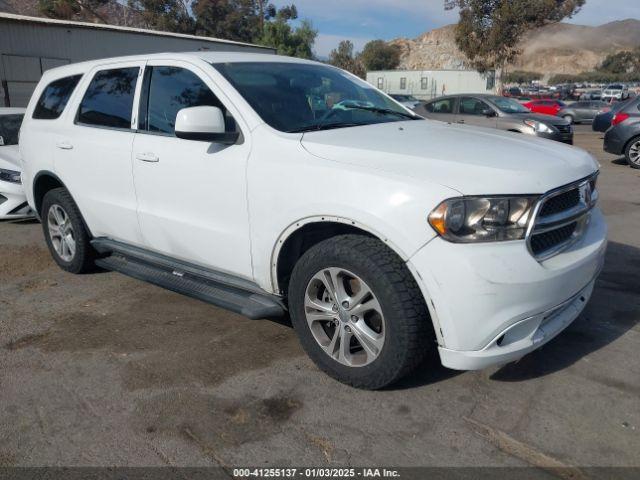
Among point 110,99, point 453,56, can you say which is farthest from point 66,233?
point 453,56

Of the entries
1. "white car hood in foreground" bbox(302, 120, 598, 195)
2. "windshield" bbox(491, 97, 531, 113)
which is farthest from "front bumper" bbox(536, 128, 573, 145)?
"white car hood in foreground" bbox(302, 120, 598, 195)

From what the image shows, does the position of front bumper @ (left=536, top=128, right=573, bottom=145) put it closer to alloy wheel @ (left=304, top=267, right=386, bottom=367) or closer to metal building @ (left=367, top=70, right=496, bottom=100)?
alloy wheel @ (left=304, top=267, right=386, bottom=367)

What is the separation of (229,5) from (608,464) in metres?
51.5

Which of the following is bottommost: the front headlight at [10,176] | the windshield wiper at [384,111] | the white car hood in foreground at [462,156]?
the front headlight at [10,176]

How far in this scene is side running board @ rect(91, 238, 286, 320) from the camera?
3.53 meters

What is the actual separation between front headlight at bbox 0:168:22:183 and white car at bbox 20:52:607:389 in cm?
315

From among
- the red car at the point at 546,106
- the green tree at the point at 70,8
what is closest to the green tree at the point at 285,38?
the green tree at the point at 70,8

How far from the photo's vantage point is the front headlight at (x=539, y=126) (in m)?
13.5

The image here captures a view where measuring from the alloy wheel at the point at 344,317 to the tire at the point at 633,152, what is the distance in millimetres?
11476

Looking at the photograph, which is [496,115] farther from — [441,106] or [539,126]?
[441,106]

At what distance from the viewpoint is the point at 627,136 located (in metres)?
12.4

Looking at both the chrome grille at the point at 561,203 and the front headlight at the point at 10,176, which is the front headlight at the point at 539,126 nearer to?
the front headlight at the point at 10,176

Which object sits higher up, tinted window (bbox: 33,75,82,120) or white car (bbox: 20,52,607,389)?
tinted window (bbox: 33,75,82,120)

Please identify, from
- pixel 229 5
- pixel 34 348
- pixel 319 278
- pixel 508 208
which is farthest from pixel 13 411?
pixel 229 5
